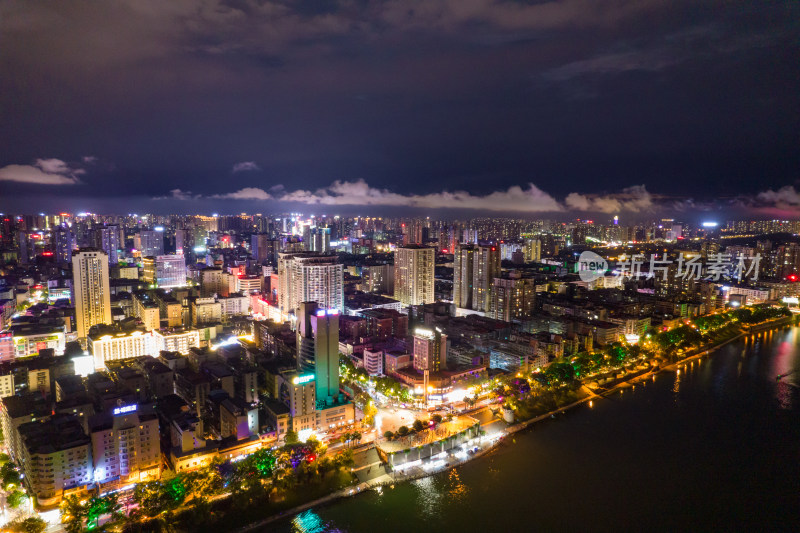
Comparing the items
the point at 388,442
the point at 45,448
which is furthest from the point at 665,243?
the point at 45,448

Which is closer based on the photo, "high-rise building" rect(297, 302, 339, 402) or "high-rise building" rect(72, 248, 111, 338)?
"high-rise building" rect(297, 302, 339, 402)

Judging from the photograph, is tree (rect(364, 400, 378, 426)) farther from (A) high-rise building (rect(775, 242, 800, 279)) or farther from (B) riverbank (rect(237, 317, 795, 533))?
(A) high-rise building (rect(775, 242, 800, 279))

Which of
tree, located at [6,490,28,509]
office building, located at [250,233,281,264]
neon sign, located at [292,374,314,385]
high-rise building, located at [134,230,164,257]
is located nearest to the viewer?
tree, located at [6,490,28,509]

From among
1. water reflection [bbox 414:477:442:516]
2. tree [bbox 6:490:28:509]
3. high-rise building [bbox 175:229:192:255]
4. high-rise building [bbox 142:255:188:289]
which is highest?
high-rise building [bbox 175:229:192:255]

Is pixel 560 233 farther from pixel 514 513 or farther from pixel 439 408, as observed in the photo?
pixel 514 513

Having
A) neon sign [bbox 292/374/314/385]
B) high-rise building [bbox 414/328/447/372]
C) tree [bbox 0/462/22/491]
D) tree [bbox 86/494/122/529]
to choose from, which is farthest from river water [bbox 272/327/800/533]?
tree [bbox 0/462/22/491]
